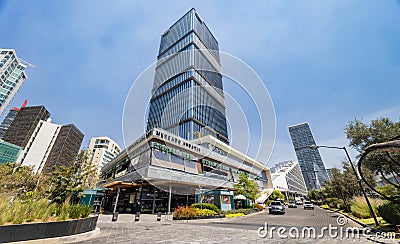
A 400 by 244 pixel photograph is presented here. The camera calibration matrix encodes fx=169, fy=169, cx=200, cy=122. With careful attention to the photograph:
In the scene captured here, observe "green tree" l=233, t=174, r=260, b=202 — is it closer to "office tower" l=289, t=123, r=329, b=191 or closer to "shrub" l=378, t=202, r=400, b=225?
"shrub" l=378, t=202, r=400, b=225

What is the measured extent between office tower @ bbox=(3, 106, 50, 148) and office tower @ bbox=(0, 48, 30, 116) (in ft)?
60.6

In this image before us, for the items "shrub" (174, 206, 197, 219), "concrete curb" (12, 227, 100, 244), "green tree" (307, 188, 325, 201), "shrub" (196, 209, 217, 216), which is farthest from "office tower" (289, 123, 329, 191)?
"concrete curb" (12, 227, 100, 244)

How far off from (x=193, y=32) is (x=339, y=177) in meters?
69.6

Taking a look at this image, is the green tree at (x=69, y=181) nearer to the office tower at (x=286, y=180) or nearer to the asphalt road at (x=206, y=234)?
the asphalt road at (x=206, y=234)

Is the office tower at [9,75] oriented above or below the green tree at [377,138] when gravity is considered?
above

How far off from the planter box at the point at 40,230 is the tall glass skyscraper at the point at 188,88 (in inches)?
1662

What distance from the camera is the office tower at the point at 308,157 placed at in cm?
11189

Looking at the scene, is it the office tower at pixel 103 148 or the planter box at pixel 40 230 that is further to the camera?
the office tower at pixel 103 148

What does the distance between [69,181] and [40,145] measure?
311 ft

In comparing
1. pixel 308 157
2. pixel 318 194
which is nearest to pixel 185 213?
pixel 318 194

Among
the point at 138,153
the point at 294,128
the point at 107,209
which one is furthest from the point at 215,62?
the point at 294,128

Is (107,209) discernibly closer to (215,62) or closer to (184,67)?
(184,67)

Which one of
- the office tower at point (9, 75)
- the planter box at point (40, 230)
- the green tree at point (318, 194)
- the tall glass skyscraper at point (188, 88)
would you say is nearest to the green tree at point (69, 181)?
the planter box at point (40, 230)

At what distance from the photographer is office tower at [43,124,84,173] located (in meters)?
77.0
